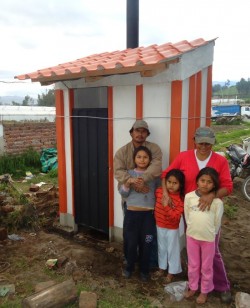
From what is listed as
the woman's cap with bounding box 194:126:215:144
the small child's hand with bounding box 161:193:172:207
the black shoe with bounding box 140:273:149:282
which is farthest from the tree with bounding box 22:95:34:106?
the woman's cap with bounding box 194:126:215:144

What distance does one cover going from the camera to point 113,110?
4.36 metres

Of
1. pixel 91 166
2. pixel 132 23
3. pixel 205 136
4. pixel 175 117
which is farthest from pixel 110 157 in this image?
pixel 132 23

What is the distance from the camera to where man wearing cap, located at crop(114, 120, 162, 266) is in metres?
3.46

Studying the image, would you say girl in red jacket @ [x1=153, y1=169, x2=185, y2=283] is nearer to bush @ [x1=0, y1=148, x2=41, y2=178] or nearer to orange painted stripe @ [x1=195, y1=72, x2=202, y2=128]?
orange painted stripe @ [x1=195, y1=72, x2=202, y2=128]

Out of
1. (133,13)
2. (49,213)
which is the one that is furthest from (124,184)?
(133,13)

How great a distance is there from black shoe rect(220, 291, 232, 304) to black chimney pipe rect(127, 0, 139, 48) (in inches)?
185

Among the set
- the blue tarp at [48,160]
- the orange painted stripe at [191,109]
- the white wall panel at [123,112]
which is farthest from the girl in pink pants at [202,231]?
the blue tarp at [48,160]

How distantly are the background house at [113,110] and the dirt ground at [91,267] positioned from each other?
435 mm

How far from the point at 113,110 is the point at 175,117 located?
3.47ft

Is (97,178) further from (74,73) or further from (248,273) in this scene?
(248,273)

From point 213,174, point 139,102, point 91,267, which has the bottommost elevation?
point 91,267

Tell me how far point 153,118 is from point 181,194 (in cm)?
112

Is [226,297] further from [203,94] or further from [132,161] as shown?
[203,94]

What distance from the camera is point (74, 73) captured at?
3838 mm
